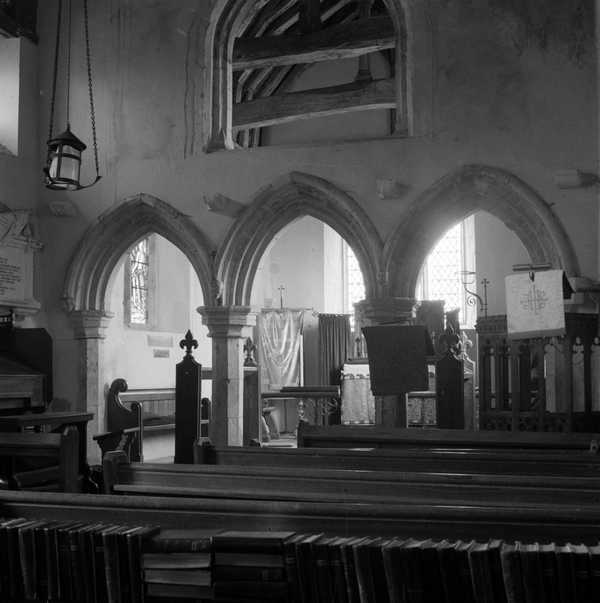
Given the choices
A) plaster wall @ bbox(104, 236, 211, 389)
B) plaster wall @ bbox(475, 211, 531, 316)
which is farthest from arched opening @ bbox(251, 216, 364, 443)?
plaster wall @ bbox(475, 211, 531, 316)

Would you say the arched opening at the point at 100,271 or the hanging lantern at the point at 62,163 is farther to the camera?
the arched opening at the point at 100,271

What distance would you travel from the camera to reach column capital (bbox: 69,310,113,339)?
8375mm

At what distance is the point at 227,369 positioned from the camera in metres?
8.00

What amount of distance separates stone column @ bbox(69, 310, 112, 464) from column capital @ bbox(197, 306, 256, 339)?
1.17 m

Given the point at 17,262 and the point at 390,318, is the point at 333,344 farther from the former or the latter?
the point at 17,262

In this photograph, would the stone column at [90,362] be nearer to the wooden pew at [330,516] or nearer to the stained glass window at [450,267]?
the wooden pew at [330,516]

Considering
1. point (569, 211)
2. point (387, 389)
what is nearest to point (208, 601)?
point (387, 389)

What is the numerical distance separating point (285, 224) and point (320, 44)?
185 centimetres

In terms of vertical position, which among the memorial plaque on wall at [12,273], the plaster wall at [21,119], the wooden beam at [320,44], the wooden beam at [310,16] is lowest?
the memorial plaque on wall at [12,273]

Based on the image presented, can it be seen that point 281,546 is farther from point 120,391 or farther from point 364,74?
point 364,74

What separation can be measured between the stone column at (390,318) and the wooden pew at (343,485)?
164 inches

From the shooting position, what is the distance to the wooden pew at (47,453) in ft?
12.8

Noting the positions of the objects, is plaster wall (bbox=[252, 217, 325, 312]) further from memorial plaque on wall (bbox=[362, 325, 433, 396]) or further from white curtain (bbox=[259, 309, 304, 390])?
memorial plaque on wall (bbox=[362, 325, 433, 396])

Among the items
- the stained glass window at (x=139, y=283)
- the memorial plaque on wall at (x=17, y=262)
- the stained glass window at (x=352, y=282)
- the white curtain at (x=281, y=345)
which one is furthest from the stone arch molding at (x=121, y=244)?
the stained glass window at (x=352, y=282)
